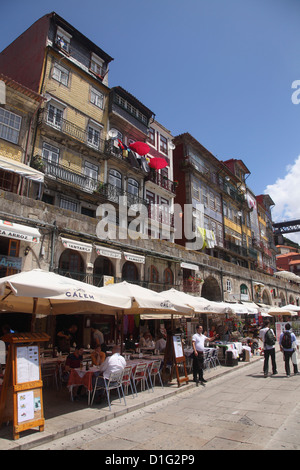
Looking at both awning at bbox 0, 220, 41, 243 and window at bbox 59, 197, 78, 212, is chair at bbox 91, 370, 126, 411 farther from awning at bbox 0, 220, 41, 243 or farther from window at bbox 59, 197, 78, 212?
window at bbox 59, 197, 78, 212

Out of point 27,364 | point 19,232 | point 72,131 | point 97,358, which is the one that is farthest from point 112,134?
point 27,364

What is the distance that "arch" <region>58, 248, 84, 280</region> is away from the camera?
1406cm

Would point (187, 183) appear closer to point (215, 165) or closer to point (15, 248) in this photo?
point (215, 165)

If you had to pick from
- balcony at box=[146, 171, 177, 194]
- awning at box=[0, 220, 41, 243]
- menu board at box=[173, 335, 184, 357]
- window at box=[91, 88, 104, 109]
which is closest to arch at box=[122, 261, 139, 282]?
awning at box=[0, 220, 41, 243]

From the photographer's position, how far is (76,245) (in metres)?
13.5

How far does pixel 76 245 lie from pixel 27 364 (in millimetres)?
8584

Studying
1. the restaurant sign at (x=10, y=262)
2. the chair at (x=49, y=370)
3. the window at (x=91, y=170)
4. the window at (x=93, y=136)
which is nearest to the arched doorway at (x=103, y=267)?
the restaurant sign at (x=10, y=262)

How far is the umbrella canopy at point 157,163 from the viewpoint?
82.7 feet

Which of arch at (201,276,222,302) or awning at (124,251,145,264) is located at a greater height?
awning at (124,251,145,264)

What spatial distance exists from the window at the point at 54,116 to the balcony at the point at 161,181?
8.37m

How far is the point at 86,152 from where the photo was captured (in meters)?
20.1

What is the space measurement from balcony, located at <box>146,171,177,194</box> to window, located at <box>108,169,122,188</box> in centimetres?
319

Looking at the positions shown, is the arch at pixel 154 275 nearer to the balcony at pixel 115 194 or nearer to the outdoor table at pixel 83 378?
the balcony at pixel 115 194
